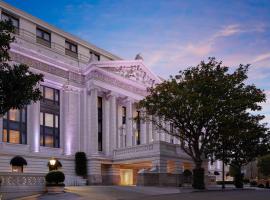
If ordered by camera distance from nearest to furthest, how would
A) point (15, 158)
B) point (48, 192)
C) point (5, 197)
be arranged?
1. point (5, 197)
2. point (48, 192)
3. point (15, 158)

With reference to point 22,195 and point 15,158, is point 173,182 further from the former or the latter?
point 22,195

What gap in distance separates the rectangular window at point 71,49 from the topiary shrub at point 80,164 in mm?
15411

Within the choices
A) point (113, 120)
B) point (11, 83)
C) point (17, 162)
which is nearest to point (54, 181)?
point (11, 83)

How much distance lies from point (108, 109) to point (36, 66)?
12602 millimetres

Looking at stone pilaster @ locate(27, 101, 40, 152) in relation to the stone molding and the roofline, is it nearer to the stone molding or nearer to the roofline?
the stone molding

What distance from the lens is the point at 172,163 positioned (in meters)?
52.7

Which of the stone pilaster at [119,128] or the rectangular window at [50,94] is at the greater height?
the rectangular window at [50,94]

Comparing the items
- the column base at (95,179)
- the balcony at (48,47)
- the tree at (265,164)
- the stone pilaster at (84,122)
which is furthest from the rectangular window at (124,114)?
the tree at (265,164)

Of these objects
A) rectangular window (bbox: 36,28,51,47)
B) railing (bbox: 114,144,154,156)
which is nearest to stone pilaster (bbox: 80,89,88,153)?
railing (bbox: 114,144,154,156)

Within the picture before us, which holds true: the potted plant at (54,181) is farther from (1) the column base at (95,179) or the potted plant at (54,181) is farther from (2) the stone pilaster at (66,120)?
(2) the stone pilaster at (66,120)

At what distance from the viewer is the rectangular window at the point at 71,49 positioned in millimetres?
61281

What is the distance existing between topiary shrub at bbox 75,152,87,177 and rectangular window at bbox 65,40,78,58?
15.4 m

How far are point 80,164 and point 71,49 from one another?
17842 mm

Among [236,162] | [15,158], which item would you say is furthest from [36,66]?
[236,162]
